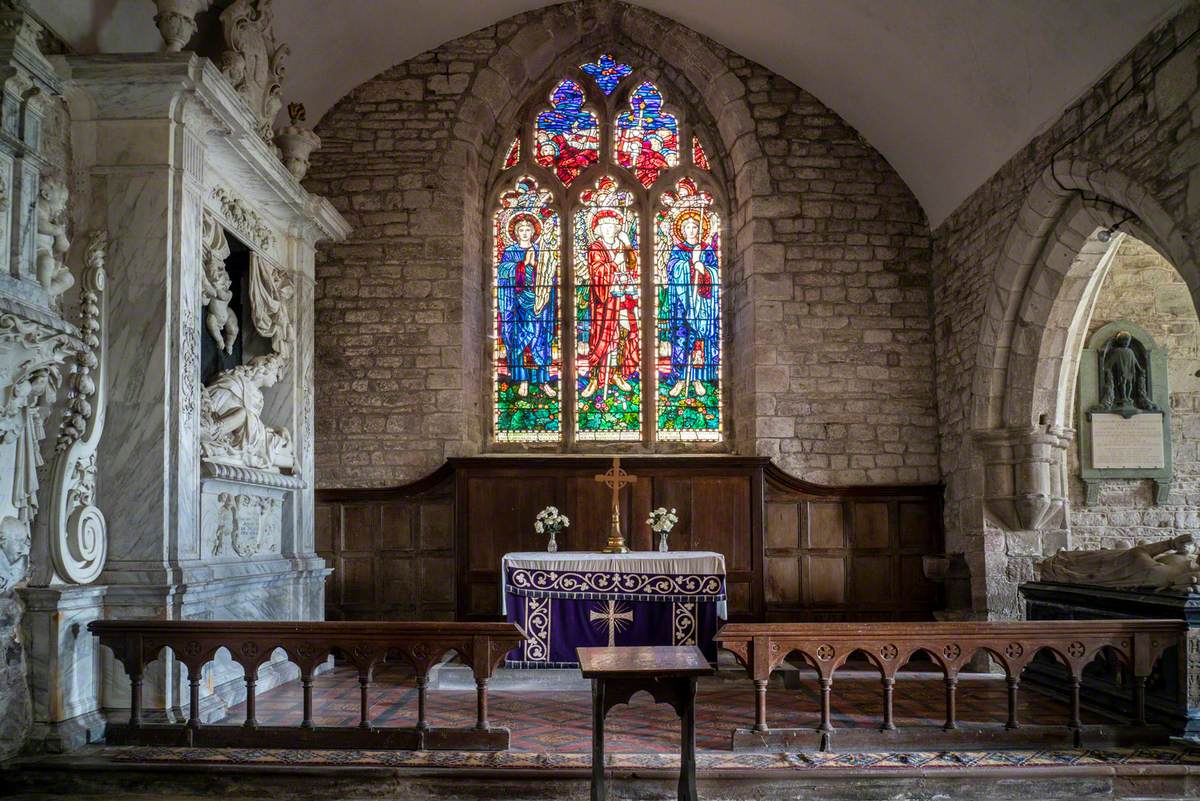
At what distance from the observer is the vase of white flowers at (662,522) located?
8148 millimetres

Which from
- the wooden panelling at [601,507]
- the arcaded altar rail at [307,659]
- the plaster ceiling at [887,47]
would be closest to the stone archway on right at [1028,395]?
the plaster ceiling at [887,47]

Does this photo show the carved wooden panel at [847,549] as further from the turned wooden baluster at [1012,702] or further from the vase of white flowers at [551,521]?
the turned wooden baluster at [1012,702]

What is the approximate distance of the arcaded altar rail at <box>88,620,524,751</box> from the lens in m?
4.95

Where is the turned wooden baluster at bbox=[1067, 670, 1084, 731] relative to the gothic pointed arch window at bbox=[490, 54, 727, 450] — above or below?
below

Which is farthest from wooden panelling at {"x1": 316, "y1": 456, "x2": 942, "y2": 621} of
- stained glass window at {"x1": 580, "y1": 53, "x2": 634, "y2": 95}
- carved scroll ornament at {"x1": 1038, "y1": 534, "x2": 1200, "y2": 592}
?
stained glass window at {"x1": 580, "y1": 53, "x2": 634, "y2": 95}

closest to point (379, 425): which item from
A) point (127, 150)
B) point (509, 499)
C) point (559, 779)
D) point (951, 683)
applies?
point (509, 499)

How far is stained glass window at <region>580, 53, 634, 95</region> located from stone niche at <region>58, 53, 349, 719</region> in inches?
162

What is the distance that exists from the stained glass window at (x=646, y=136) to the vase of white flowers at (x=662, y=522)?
3407 mm

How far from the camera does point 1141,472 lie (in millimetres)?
7961

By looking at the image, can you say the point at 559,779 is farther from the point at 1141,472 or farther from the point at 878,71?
the point at 878,71

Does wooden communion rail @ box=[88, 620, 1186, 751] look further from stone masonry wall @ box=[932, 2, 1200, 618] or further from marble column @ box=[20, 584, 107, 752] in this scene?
stone masonry wall @ box=[932, 2, 1200, 618]

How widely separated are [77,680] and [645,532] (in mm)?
4722

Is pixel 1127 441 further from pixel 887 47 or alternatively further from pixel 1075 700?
pixel 1075 700

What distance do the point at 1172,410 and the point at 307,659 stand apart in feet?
22.2
